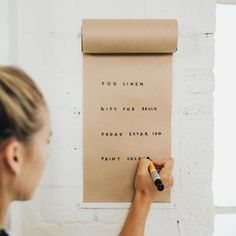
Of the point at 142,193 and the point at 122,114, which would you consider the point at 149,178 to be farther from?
the point at 122,114

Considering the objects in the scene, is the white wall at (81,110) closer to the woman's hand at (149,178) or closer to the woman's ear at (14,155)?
the woman's hand at (149,178)

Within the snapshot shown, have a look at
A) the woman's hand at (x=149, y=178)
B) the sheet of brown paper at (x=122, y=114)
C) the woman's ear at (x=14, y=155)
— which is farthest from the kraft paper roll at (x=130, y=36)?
the woman's ear at (x=14, y=155)

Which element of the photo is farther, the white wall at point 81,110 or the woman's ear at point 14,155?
the white wall at point 81,110

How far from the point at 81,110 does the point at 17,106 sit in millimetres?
449

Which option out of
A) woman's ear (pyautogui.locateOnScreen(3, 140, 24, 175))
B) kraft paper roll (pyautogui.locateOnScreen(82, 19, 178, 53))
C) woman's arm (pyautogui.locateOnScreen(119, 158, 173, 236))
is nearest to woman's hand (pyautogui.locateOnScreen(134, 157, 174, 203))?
woman's arm (pyautogui.locateOnScreen(119, 158, 173, 236))

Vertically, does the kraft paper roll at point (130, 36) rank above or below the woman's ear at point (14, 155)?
above

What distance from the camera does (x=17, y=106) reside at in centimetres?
68

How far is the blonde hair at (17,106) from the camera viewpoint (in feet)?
2.19

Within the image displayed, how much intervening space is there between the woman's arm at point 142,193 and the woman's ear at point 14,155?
0.49 m

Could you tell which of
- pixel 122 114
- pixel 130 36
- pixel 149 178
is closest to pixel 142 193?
pixel 149 178

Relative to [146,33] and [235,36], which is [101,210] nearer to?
[146,33]

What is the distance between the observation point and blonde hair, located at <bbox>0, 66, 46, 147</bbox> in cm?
67

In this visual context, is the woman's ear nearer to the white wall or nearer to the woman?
the woman

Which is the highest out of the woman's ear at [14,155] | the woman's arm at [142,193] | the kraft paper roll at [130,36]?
the kraft paper roll at [130,36]
